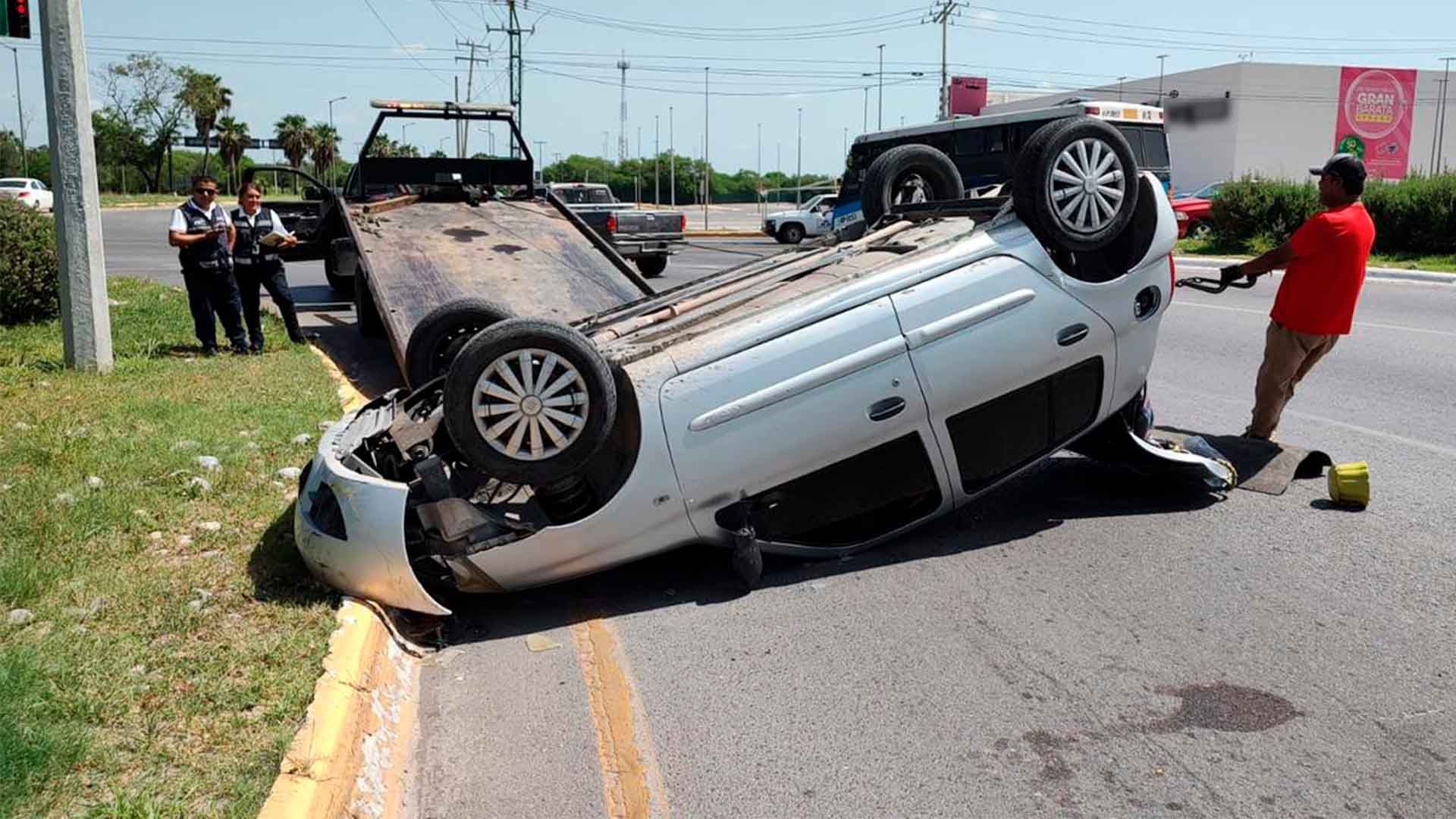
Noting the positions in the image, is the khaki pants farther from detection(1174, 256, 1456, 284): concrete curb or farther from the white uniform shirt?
detection(1174, 256, 1456, 284): concrete curb

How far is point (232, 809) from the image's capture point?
3299 millimetres

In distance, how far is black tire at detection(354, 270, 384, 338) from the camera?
11742 millimetres

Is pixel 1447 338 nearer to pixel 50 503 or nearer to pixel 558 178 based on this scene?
pixel 50 503

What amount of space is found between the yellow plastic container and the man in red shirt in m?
0.82

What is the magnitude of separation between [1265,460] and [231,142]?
89361mm

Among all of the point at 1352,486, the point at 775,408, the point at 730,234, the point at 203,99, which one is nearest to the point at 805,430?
the point at 775,408

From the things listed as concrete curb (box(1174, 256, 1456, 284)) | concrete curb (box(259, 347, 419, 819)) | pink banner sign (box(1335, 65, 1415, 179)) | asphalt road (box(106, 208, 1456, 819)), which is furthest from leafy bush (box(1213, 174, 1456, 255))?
pink banner sign (box(1335, 65, 1415, 179))

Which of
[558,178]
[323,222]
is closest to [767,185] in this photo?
[558,178]

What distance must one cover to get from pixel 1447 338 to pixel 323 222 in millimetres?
11884

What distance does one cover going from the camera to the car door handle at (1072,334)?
5.55 metres

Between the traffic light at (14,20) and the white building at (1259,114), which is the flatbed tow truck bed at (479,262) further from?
the white building at (1259,114)

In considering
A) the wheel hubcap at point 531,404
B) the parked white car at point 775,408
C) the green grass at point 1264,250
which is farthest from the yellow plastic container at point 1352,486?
the green grass at point 1264,250

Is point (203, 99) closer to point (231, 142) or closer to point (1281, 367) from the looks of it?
point (231, 142)

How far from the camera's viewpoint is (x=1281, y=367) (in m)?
7.05
